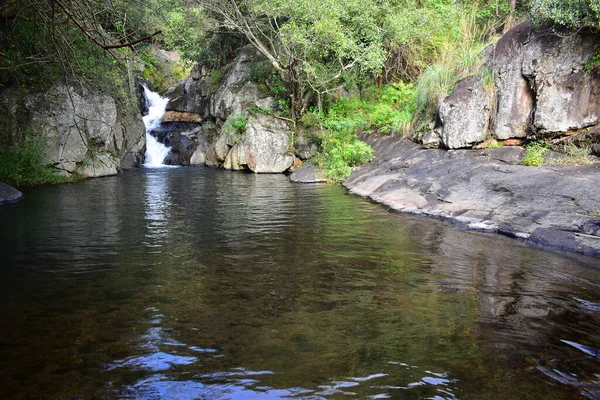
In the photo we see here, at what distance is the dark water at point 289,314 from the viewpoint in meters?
3.21

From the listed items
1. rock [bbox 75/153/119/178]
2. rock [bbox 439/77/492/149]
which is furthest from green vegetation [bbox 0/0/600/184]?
rock [bbox 75/153/119/178]

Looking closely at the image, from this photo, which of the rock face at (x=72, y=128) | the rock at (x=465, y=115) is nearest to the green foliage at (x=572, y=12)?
the rock at (x=465, y=115)

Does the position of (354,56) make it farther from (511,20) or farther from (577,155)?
(577,155)

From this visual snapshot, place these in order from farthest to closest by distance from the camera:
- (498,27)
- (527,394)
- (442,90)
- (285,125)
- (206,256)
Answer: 1. (285,125)
2. (498,27)
3. (442,90)
4. (206,256)
5. (527,394)

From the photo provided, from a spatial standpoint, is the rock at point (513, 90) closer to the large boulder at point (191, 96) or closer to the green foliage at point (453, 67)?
the green foliage at point (453, 67)

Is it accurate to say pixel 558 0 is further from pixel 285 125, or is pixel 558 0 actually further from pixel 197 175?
pixel 197 175

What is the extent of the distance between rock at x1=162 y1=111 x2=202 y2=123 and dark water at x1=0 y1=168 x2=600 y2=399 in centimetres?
1903

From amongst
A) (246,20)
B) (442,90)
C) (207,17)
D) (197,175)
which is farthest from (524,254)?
(207,17)

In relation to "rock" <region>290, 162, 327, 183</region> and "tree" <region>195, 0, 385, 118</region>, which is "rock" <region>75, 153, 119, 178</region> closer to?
"rock" <region>290, 162, 327, 183</region>

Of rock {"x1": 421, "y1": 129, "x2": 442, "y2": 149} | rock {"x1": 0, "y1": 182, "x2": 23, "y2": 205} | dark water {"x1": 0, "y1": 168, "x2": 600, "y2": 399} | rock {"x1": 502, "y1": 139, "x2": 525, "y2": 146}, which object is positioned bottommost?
dark water {"x1": 0, "y1": 168, "x2": 600, "y2": 399}

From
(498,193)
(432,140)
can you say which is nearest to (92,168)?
(432,140)

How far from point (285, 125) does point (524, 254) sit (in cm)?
1524

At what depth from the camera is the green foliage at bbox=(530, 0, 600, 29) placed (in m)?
9.48

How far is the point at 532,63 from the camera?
37.1ft
